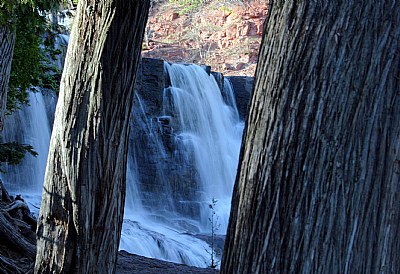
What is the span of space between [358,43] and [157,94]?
17.6m

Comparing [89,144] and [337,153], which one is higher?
[337,153]

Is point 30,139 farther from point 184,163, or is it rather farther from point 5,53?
point 5,53

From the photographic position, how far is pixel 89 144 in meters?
4.64

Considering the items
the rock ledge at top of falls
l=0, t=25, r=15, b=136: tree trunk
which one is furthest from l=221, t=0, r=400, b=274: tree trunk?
the rock ledge at top of falls

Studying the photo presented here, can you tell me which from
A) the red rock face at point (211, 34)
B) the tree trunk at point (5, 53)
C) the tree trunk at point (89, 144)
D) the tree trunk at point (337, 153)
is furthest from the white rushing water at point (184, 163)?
the red rock face at point (211, 34)

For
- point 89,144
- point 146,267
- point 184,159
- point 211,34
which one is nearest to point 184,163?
point 184,159

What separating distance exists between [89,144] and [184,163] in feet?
49.1

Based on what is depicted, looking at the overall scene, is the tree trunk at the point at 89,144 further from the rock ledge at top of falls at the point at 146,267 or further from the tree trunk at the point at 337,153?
the rock ledge at top of falls at the point at 146,267

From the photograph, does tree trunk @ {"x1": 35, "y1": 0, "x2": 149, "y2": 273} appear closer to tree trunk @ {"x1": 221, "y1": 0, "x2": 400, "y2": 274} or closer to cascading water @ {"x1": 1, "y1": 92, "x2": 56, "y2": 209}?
tree trunk @ {"x1": 221, "y1": 0, "x2": 400, "y2": 274}

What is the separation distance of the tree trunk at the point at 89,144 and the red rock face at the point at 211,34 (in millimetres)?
28468

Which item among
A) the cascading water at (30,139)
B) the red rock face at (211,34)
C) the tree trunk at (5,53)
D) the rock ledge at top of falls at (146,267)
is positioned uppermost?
the red rock face at (211,34)

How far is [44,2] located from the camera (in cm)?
693

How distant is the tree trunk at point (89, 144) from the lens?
15.2ft

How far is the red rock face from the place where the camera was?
35.1m
